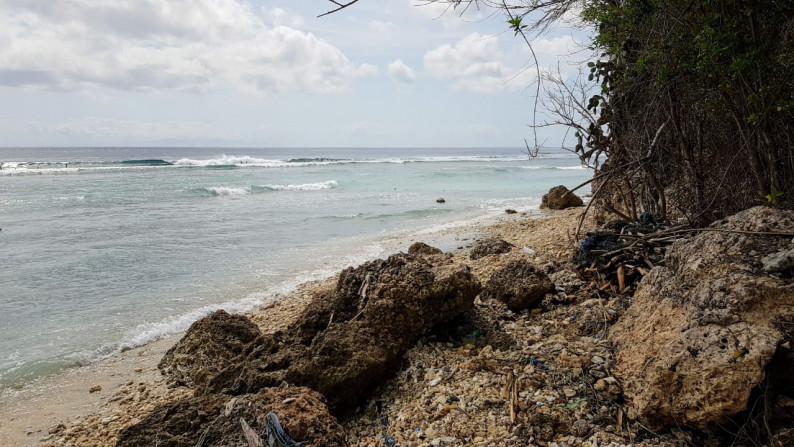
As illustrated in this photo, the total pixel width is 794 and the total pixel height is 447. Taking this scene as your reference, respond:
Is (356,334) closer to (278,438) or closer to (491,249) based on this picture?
(278,438)

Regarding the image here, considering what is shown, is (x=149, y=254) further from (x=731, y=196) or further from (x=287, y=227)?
(x=731, y=196)

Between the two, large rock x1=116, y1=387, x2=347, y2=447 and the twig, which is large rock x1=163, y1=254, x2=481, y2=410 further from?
the twig

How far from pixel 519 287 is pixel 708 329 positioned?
2.32 m

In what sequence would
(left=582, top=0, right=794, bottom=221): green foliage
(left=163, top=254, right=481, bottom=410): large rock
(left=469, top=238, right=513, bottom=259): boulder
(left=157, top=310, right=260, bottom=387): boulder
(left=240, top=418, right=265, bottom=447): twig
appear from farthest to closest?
(left=469, top=238, right=513, bottom=259): boulder < (left=157, top=310, right=260, bottom=387): boulder < (left=582, top=0, right=794, bottom=221): green foliage < (left=163, top=254, right=481, bottom=410): large rock < (left=240, top=418, right=265, bottom=447): twig

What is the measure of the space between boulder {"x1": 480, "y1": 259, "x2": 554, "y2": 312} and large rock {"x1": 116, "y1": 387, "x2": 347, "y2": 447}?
2.55 meters

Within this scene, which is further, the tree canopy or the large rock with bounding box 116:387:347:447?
the tree canopy

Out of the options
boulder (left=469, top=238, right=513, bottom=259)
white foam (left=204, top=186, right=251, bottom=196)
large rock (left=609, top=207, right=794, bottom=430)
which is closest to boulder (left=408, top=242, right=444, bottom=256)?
boulder (left=469, top=238, right=513, bottom=259)

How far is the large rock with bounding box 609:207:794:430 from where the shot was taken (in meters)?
2.68

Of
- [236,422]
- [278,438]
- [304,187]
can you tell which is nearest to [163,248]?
[236,422]

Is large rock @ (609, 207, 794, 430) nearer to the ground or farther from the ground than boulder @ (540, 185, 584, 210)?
farther from the ground

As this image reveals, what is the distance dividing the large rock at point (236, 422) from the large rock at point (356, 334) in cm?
48

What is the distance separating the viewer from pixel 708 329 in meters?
2.92

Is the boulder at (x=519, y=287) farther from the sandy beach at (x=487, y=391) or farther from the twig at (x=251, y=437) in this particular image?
the twig at (x=251, y=437)

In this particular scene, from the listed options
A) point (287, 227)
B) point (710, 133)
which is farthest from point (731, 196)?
point (287, 227)
